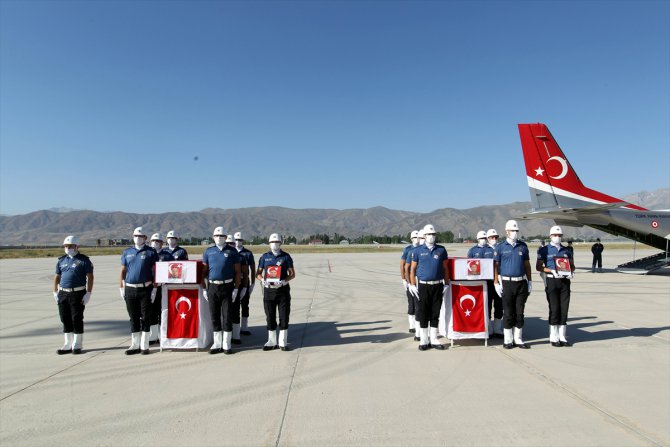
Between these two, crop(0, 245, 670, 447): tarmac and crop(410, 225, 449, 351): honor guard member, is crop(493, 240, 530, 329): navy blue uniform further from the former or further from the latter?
crop(410, 225, 449, 351): honor guard member

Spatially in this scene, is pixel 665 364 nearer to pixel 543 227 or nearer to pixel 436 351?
pixel 436 351

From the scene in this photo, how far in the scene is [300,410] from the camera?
430cm


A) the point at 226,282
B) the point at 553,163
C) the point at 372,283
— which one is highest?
the point at 553,163

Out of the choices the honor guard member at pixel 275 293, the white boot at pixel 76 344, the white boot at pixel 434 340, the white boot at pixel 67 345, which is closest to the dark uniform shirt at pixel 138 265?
the white boot at pixel 76 344

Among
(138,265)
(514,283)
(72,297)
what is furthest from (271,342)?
(514,283)

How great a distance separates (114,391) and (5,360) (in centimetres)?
277

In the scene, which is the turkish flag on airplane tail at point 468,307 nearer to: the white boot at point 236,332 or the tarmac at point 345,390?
the tarmac at point 345,390

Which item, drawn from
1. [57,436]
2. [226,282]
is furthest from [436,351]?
[57,436]

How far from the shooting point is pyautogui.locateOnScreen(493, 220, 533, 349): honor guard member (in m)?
6.82

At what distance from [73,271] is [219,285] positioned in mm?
2528

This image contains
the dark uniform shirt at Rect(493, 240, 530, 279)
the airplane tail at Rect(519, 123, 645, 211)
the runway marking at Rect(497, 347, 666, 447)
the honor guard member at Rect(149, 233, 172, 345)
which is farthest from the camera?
the airplane tail at Rect(519, 123, 645, 211)

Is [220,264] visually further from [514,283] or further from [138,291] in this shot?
[514,283]

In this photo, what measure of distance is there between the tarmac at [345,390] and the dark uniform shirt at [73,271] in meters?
1.20

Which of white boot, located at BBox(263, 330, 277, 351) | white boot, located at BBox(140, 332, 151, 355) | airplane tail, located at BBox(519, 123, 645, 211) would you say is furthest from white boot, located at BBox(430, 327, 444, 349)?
airplane tail, located at BBox(519, 123, 645, 211)
